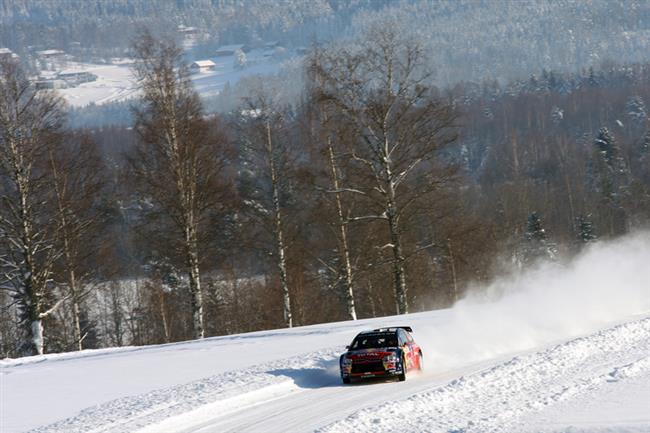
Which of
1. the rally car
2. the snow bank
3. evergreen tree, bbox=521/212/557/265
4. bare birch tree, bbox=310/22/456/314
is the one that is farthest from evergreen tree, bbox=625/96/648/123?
the rally car

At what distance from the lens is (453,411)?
15.1 m

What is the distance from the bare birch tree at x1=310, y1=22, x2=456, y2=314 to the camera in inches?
1347

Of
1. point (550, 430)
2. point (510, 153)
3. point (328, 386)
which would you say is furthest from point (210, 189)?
point (510, 153)

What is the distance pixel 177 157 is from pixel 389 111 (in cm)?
896

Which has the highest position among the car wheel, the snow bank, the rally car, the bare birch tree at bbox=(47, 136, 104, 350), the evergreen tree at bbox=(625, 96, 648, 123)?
the bare birch tree at bbox=(47, 136, 104, 350)

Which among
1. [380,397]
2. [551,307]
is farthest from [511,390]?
[551,307]

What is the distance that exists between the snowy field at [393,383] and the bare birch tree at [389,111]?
5.60 meters

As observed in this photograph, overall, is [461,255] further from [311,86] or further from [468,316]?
[311,86]

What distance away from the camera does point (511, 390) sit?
54.5 ft

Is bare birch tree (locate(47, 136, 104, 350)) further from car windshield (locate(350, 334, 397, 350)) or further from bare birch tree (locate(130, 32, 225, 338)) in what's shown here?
car windshield (locate(350, 334, 397, 350))

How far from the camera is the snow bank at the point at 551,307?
2452 cm

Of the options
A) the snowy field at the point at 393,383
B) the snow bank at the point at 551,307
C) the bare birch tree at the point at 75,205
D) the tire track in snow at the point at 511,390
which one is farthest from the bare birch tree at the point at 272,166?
the tire track in snow at the point at 511,390

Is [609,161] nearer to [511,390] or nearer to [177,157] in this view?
[177,157]

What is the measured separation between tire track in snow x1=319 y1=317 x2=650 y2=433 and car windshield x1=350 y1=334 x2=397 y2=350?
238 cm
